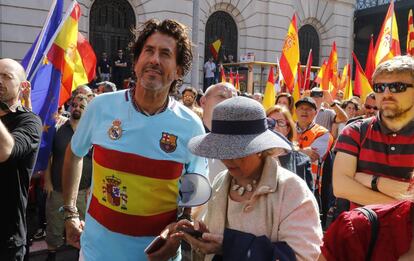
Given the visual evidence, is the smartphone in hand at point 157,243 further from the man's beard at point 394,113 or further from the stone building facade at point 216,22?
the stone building facade at point 216,22

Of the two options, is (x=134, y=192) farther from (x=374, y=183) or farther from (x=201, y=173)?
(x=374, y=183)

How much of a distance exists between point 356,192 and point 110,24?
1345 centimetres

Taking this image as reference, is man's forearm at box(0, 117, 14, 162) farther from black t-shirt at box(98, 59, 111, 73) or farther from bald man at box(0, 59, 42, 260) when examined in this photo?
black t-shirt at box(98, 59, 111, 73)

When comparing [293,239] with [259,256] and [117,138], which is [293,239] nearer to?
[259,256]

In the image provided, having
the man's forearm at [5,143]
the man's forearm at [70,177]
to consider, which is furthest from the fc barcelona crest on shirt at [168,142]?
the man's forearm at [5,143]

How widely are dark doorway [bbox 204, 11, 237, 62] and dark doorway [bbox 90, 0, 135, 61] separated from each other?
11.4 ft

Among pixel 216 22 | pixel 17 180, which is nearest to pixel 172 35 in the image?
pixel 17 180

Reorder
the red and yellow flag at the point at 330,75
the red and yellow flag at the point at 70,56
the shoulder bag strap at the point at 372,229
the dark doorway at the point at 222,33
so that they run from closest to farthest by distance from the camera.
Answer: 1. the shoulder bag strap at the point at 372,229
2. the red and yellow flag at the point at 70,56
3. the red and yellow flag at the point at 330,75
4. the dark doorway at the point at 222,33

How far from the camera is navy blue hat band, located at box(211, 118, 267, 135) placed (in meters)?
1.83

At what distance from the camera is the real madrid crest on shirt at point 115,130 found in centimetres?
227

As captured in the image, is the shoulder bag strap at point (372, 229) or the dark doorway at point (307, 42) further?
the dark doorway at point (307, 42)

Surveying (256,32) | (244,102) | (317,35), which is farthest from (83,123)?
(317,35)

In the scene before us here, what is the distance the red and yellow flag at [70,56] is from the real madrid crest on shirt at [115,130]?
8.35 feet

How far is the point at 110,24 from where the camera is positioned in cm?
1466
